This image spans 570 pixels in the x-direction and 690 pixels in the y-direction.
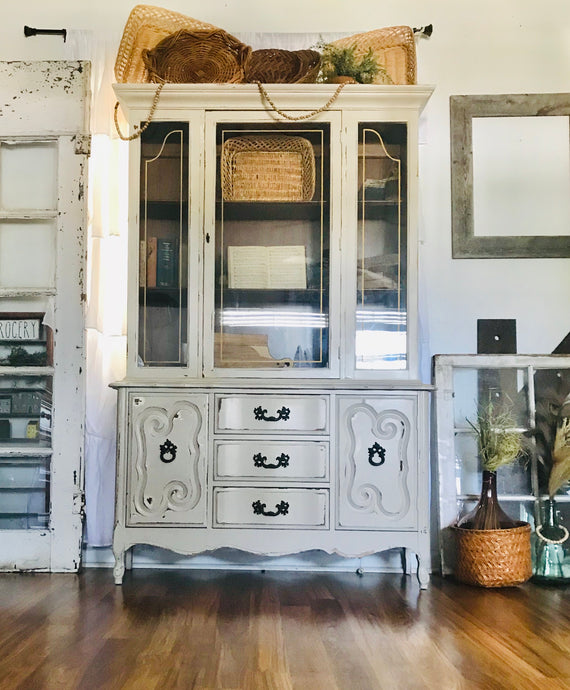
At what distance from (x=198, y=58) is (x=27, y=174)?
2.87 feet

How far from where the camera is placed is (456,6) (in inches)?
124

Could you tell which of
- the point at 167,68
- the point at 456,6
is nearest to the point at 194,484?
the point at 167,68

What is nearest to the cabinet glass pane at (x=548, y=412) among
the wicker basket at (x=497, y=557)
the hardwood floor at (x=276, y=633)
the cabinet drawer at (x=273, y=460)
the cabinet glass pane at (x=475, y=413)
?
the cabinet glass pane at (x=475, y=413)

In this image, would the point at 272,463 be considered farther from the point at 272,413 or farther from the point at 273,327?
the point at 273,327

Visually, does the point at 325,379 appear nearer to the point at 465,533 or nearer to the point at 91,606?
the point at 465,533

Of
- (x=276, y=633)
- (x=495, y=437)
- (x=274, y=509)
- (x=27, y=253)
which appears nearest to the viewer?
(x=276, y=633)

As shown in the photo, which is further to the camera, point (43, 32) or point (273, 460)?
point (43, 32)

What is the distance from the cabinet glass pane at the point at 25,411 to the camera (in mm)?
2990

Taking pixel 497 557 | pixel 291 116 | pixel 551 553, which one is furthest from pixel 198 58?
pixel 551 553

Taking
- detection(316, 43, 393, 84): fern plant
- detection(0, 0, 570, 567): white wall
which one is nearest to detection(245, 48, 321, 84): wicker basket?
detection(316, 43, 393, 84): fern plant

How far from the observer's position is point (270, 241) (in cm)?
278

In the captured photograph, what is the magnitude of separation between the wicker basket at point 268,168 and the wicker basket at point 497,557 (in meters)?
1.41

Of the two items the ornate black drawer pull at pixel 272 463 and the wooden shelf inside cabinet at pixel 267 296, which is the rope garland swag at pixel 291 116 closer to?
the wooden shelf inside cabinet at pixel 267 296

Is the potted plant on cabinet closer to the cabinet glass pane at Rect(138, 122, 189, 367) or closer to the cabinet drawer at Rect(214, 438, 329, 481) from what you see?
the cabinet drawer at Rect(214, 438, 329, 481)
